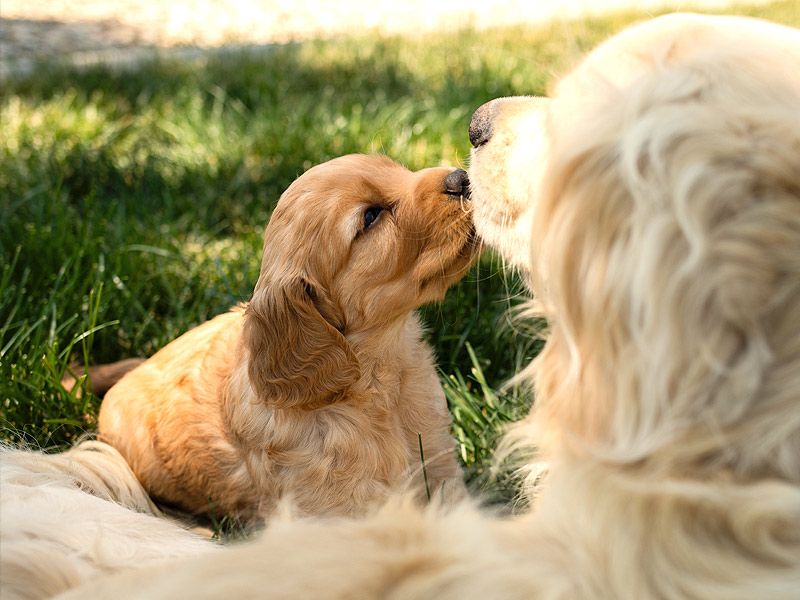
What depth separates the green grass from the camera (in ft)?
9.12

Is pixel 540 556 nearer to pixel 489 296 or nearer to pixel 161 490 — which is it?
pixel 161 490

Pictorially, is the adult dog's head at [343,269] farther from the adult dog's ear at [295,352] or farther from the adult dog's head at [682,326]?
the adult dog's head at [682,326]

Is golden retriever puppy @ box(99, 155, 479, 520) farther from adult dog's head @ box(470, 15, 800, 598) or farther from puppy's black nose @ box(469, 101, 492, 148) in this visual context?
adult dog's head @ box(470, 15, 800, 598)

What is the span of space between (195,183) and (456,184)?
7.19 feet

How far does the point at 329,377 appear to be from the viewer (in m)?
2.34

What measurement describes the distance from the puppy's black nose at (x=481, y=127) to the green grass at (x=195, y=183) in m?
0.19

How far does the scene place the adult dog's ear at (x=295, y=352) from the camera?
2312 millimetres

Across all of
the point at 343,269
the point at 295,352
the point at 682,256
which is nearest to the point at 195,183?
the point at 343,269

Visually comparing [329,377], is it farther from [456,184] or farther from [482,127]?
[482,127]

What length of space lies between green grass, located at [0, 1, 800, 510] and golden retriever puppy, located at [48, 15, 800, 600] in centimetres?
72

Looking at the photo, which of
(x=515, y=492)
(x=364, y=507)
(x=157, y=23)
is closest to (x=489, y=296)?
(x=515, y=492)

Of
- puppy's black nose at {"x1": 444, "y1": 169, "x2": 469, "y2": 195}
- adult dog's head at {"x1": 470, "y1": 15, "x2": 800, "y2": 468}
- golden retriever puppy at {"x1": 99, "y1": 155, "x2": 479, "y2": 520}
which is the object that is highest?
adult dog's head at {"x1": 470, "y1": 15, "x2": 800, "y2": 468}

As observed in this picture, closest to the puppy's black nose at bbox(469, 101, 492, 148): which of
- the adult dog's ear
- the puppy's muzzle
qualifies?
the puppy's muzzle

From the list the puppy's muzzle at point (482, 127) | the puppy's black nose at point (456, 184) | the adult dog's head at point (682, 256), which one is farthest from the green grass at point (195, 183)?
the adult dog's head at point (682, 256)
